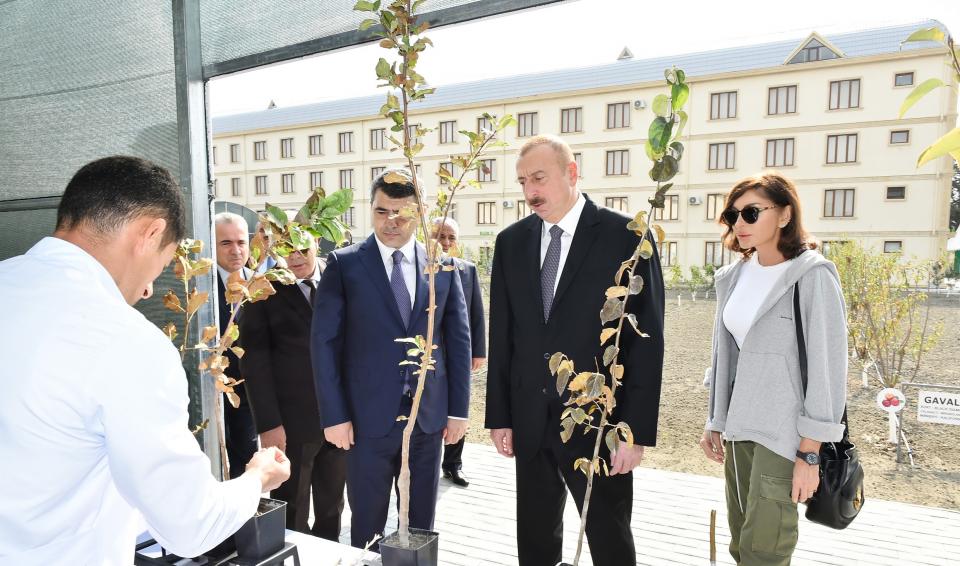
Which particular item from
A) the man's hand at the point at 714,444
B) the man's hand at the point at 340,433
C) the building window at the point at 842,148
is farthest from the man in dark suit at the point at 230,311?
the building window at the point at 842,148

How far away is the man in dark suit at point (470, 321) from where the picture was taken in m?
3.04

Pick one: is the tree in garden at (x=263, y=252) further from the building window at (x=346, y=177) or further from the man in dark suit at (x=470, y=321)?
the building window at (x=346, y=177)

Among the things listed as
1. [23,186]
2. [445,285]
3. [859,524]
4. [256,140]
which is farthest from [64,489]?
[256,140]

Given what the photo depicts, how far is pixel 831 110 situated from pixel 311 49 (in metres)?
23.4

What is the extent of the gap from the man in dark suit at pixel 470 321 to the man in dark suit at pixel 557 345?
416 millimetres

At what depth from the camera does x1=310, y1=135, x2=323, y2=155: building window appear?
25328 mm

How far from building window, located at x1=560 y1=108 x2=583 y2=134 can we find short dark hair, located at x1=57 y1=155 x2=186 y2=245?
20.9 metres

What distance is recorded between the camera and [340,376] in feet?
7.84

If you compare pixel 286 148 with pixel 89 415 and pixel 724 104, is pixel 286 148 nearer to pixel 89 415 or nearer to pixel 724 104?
pixel 724 104

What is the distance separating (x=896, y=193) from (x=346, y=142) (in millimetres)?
19348

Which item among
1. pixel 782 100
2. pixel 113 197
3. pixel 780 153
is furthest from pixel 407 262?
pixel 782 100

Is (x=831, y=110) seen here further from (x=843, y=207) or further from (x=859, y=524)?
(x=859, y=524)

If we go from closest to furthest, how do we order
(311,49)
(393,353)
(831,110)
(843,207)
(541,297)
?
(311,49) < (541,297) < (393,353) < (843,207) < (831,110)

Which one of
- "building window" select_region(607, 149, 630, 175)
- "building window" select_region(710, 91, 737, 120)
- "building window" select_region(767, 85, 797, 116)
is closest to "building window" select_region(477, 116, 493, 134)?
"building window" select_region(607, 149, 630, 175)
